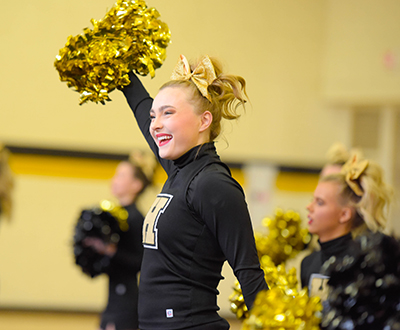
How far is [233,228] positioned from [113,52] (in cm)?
82

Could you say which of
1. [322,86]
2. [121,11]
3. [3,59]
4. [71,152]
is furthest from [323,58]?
[121,11]

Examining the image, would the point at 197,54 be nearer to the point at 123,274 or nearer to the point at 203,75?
the point at 123,274

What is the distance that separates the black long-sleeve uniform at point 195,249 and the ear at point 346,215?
985 millimetres

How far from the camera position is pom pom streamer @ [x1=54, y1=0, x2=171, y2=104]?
1766 millimetres

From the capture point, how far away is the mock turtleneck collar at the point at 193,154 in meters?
1.48

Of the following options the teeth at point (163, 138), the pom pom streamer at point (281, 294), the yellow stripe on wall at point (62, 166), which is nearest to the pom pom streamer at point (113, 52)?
the teeth at point (163, 138)

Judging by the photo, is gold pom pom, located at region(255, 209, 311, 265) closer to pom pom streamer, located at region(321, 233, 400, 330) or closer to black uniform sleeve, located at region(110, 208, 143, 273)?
black uniform sleeve, located at region(110, 208, 143, 273)

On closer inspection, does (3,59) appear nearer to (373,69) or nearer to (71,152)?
(71,152)

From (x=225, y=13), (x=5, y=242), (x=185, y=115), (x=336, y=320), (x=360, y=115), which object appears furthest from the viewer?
(x=360, y=115)

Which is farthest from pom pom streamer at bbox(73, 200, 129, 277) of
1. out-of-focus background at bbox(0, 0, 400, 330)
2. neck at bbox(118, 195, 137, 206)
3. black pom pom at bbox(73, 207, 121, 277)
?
out-of-focus background at bbox(0, 0, 400, 330)

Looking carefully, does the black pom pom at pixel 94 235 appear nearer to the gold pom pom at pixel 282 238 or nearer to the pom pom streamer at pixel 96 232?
the pom pom streamer at pixel 96 232

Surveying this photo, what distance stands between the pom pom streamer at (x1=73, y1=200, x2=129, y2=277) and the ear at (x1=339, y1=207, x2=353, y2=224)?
1.29 metres

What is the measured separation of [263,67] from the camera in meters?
5.74

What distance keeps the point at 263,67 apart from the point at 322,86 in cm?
73
